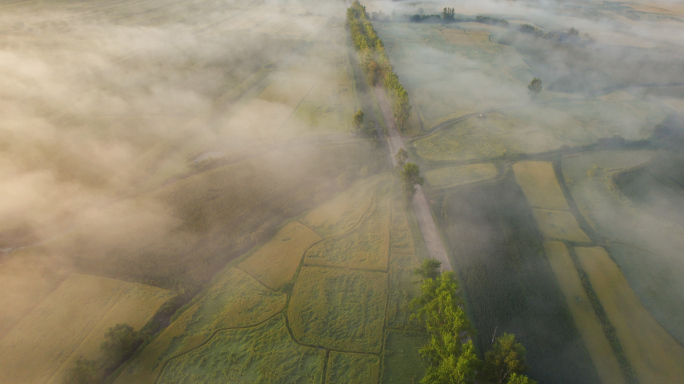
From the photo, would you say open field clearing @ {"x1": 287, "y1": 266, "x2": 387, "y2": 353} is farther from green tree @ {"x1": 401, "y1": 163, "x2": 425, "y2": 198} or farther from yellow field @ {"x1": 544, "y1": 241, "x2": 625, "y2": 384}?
yellow field @ {"x1": 544, "y1": 241, "x2": 625, "y2": 384}

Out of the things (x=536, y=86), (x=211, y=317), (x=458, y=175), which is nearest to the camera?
(x=211, y=317)

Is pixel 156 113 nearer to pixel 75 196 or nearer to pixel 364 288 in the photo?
pixel 75 196

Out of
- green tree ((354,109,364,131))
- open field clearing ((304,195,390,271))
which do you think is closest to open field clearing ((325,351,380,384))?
open field clearing ((304,195,390,271))

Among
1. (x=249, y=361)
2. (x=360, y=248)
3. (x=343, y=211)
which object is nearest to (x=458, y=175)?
(x=343, y=211)

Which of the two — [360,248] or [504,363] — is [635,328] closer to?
[504,363]

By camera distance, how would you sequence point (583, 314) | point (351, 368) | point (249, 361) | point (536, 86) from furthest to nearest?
point (536, 86), point (583, 314), point (249, 361), point (351, 368)

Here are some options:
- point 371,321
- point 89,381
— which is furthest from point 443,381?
point 89,381

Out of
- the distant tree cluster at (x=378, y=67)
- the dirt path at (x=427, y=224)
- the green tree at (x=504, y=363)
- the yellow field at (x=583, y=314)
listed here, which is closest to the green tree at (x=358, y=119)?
the dirt path at (x=427, y=224)
